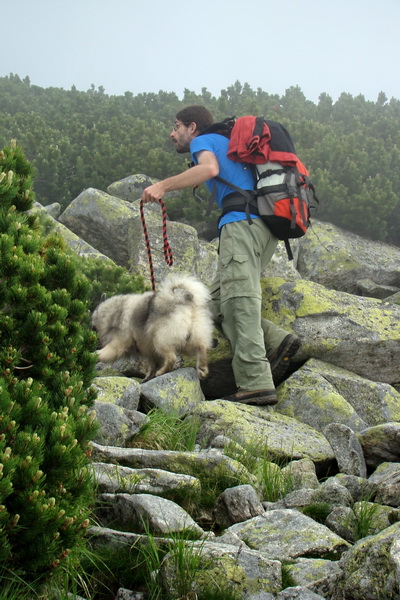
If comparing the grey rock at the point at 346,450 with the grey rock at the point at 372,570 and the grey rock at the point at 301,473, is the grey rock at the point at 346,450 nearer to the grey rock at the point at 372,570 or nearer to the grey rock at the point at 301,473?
the grey rock at the point at 301,473

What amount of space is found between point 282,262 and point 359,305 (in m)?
3.71

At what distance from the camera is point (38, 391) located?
3.23 m

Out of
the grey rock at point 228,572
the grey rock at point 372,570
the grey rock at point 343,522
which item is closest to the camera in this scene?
the grey rock at point 372,570

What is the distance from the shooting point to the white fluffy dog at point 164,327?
7.10 m

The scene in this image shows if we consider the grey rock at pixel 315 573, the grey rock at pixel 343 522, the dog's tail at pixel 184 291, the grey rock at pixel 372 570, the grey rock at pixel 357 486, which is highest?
the dog's tail at pixel 184 291

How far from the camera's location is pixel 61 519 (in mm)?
2748

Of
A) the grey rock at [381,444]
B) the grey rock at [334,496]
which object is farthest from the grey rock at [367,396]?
the grey rock at [334,496]

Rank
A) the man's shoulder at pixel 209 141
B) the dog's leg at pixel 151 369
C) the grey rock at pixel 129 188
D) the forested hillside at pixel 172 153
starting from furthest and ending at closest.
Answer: the forested hillside at pixel 172 153 → the grey rock at pixel 129 188 → the dog's leg at pixel 151 369 → the man's shoulder at pixel 209 141

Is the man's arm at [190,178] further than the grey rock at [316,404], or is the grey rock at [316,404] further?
the grey rock at [316,404]

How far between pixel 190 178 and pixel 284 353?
2391 millimetres

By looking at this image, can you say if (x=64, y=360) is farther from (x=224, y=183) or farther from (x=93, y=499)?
(x=224, y=183)

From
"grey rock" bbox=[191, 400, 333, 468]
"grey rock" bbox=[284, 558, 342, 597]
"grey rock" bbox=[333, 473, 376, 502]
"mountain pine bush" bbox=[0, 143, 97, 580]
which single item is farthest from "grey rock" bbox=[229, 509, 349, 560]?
"grey rock" bbox=[191, 400, 333, 468]

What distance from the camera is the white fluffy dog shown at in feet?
23.3

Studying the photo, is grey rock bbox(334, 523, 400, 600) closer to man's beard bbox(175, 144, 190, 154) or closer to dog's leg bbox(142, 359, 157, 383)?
dog's leg bbox(142, 359, 157, 383)
